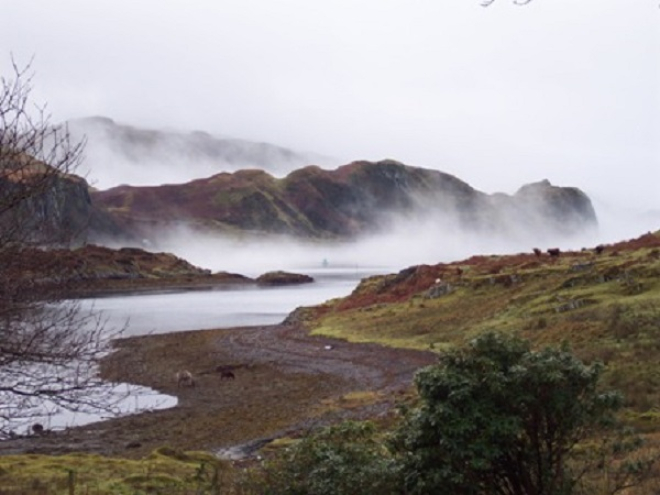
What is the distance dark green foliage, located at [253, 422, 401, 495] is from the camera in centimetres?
1061

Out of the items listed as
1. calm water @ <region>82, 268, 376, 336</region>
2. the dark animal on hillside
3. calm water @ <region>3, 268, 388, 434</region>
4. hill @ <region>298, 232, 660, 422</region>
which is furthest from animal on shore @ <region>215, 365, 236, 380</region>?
calm water @ <region>82, 268, 376, 336</region>

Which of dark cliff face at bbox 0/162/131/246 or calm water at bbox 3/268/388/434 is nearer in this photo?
dark cliff face at bbox 0/162/131/246

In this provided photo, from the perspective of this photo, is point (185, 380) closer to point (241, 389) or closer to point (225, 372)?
point (225, 372)

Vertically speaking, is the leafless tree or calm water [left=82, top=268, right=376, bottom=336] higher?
the leafless tree

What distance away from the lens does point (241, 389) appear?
4278cm

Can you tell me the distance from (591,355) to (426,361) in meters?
15.4

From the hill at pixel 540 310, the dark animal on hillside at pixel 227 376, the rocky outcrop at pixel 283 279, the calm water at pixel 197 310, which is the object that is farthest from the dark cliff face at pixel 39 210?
the rocky outcrop at pixel 283 279

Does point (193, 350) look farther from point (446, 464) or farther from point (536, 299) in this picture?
point (446, 464)

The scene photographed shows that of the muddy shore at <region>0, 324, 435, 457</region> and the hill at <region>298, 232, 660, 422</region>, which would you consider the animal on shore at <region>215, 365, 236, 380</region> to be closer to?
the muddy shore at <region>0, 324, 435, 457</region>

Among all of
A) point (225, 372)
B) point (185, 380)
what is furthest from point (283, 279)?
point (185, 380)

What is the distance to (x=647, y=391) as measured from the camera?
22859 millimetres

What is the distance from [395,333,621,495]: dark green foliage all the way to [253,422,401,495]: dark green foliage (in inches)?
19.1

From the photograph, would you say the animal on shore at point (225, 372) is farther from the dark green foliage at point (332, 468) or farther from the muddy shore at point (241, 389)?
the dark green foliage at point (332, 468)

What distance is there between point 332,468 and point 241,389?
3286 cm
